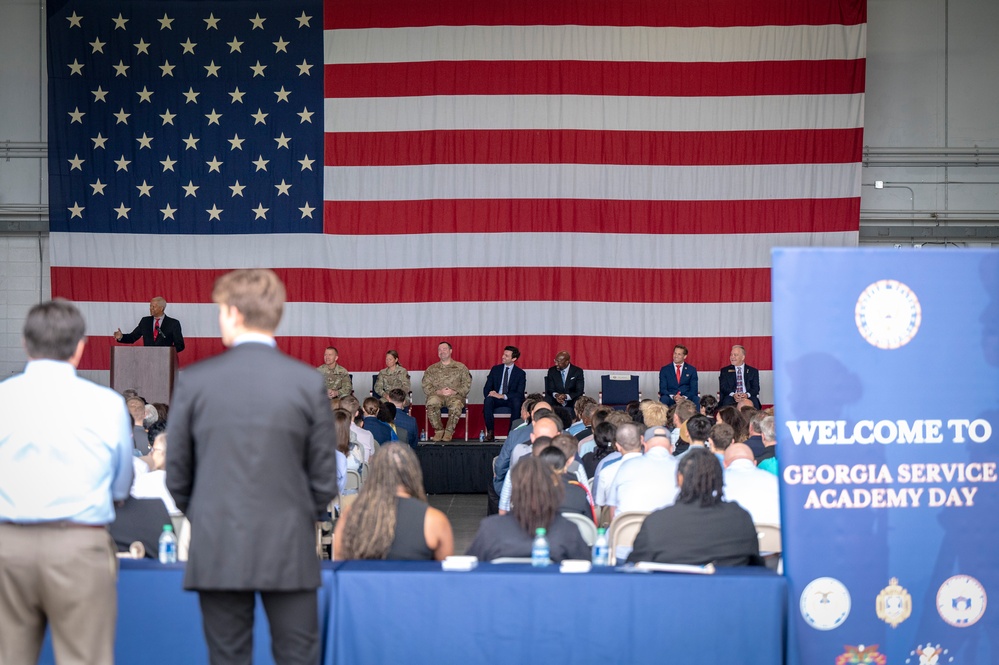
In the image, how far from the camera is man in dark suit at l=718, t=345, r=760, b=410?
11398mm

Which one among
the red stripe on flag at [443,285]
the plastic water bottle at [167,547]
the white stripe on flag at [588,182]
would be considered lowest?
the plastic water bottle at [167,547]

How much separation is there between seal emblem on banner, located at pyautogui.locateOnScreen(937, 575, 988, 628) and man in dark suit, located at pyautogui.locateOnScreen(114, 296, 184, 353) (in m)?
8.97

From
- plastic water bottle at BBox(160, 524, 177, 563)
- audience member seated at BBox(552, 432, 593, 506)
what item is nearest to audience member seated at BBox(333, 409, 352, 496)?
audience member seated at BBox(552, 432, 593, 506)

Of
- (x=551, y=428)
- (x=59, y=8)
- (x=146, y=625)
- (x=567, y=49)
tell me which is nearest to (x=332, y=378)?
(x=567, y=49)

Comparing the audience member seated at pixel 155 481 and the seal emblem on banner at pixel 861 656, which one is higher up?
the audience member seated at pixel 155 481

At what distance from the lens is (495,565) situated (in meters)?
3.13

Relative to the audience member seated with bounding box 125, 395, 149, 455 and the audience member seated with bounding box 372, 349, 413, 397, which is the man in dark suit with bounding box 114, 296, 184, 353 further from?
the audience member seated with bounding box 125, 395, 149, 455

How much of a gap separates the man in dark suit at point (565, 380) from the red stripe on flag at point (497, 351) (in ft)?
1.76

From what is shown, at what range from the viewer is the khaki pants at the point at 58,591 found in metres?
2.42

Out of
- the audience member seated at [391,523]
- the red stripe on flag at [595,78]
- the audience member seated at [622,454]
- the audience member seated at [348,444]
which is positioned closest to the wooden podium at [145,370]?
the audience member seated at [348,444]

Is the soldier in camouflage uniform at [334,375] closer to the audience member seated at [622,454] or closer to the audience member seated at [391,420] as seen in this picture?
the audience member seated at [391,420]

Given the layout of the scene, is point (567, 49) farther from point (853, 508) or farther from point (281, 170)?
point (853, 508)

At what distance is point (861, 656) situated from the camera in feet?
10.1

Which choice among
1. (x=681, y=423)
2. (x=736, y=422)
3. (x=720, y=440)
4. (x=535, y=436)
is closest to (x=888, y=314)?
(x=720, y=440)
